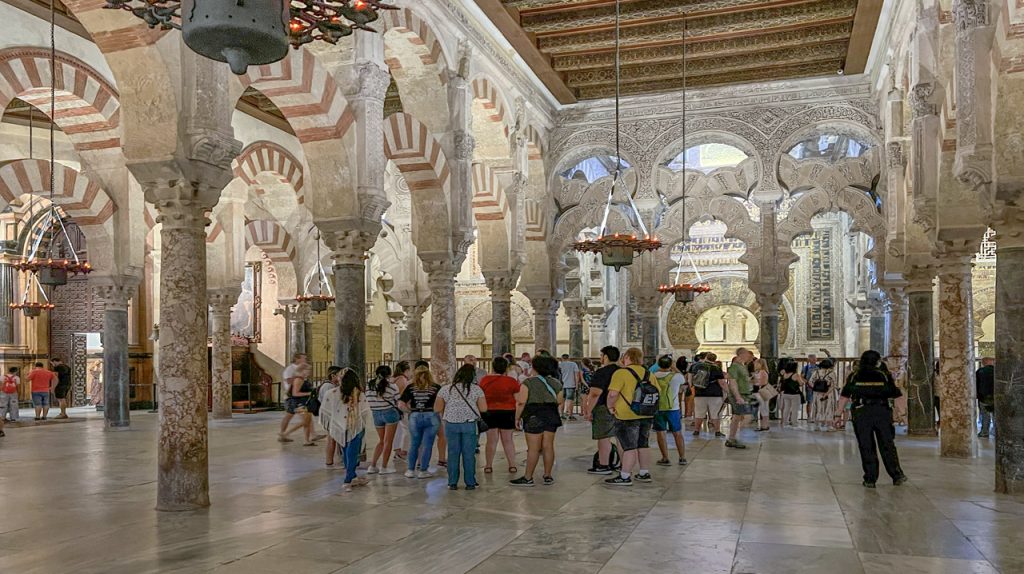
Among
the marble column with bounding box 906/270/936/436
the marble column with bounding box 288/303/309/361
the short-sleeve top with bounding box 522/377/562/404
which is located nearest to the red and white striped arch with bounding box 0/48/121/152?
the short-sleeve top with bounding box 522/377/562/404

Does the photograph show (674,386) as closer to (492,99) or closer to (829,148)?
(492,99)

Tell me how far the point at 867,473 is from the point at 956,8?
3435 millimetres

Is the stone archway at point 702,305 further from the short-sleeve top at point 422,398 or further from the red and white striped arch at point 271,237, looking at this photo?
the short-sleeve top at point 422,398

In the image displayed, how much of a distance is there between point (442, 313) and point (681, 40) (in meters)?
4.93

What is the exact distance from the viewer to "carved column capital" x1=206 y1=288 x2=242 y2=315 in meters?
13.4

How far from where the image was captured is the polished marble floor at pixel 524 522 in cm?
403

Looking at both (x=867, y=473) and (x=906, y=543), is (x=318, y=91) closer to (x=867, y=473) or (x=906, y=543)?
(x=867, y=473)

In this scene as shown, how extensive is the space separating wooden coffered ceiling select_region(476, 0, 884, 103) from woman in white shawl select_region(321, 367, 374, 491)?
593cm

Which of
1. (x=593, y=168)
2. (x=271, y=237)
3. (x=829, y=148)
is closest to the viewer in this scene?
(x=271, y=237)

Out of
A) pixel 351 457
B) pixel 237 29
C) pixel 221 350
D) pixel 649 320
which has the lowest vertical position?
pixel 351 457

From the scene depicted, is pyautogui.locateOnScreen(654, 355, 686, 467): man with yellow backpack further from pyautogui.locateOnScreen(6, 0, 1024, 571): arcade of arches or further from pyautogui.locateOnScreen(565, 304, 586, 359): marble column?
pyautogui.locateOnScreen(565, 304, 586, 359): marble column

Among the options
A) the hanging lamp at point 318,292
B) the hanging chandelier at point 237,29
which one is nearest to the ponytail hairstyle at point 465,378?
the hanging chandelier at point 237,29

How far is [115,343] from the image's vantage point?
1102cm

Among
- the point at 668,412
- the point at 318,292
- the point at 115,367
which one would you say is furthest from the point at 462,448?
the point at 318,292
